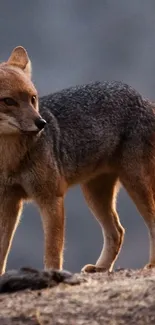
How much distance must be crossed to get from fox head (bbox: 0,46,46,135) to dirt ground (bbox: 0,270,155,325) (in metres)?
2.83

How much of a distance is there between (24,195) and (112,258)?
2.15m

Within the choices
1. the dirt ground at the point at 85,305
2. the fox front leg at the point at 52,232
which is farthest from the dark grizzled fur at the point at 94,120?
the dirt ground at the point at 85,305

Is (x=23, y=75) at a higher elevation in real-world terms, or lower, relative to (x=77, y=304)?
higher

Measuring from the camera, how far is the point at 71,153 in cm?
1176

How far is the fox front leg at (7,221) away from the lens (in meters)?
11.2

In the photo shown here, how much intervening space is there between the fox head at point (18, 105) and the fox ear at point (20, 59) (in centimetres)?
57

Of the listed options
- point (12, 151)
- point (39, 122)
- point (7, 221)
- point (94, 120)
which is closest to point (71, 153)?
point (94, 120)

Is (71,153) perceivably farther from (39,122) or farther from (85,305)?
(85,305)

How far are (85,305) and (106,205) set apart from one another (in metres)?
6.16

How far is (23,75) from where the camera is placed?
1063 cm

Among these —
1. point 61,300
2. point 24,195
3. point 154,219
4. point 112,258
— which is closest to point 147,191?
point 154,219

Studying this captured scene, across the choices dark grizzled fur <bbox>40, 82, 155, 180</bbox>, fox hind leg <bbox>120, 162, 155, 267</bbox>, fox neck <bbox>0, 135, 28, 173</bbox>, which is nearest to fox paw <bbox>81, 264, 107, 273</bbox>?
fox hind leg <bbox>120, 162, 155, 267</bbox>

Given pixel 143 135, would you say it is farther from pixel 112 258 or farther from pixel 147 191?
pixel 112 258

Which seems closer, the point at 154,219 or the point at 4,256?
the point at 4,256
